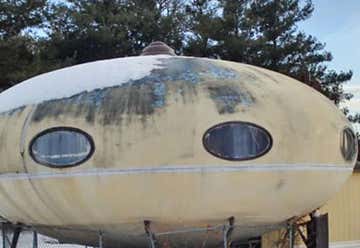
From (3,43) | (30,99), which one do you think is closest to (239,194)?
(30,99)

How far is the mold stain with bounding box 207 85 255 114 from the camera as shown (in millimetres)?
7988

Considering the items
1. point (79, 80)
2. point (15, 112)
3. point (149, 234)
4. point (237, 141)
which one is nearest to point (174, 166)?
point (237, 141)

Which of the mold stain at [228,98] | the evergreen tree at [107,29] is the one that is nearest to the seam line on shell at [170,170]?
the mold stain at [228,98]

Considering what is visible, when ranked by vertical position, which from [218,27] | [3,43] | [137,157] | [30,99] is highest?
[218,27]

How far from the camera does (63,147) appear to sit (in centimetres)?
793

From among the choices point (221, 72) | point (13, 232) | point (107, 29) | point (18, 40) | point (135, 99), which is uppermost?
point (107, 29)

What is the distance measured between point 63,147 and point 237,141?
214 centimetres

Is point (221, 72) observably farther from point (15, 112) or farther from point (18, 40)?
point (18, 40)

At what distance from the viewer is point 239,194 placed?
26.2 ft

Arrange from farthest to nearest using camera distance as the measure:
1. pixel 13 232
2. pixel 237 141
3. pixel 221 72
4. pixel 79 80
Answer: pixel 13 232
pixel 221 72
pixel 79 80
pixel 237 141

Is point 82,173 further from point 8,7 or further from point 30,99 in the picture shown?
point 8,7

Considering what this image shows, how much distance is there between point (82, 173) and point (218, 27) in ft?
89.0

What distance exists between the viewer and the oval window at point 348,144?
9000 millimetres

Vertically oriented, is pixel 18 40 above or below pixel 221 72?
above
